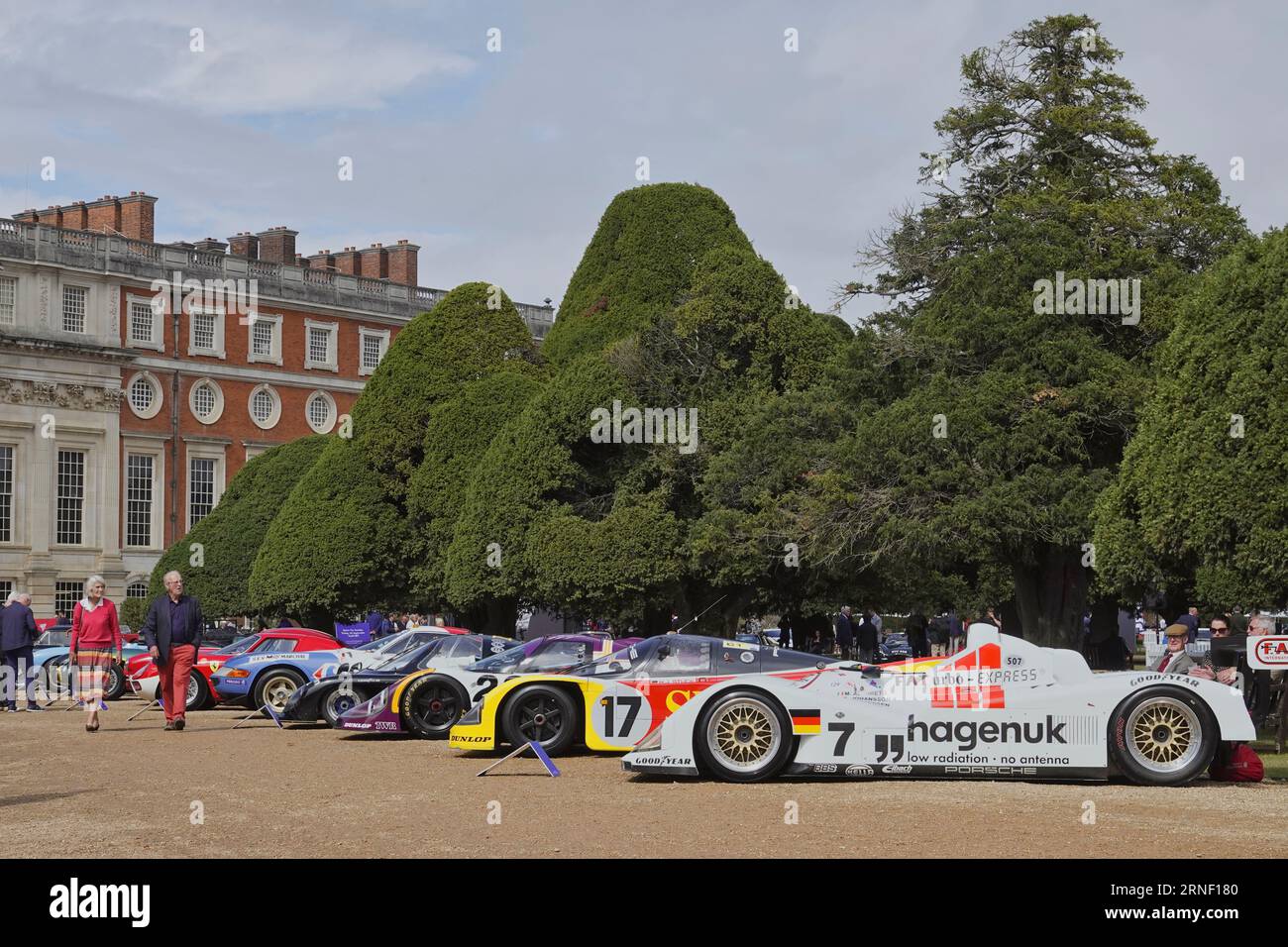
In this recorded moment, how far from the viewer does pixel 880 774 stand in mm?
15461

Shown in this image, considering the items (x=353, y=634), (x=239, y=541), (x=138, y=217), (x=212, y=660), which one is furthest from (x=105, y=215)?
(x=212, y=660)

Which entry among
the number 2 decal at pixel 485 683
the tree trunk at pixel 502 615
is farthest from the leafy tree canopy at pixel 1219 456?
the tree trunk at pixel 502 615

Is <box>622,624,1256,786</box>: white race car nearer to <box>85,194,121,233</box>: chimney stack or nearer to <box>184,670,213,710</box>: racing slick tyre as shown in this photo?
<box>184,670,213,710</box>: racing slick tyre

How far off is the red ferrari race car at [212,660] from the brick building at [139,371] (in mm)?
39527

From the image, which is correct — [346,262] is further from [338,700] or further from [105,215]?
[338,700]

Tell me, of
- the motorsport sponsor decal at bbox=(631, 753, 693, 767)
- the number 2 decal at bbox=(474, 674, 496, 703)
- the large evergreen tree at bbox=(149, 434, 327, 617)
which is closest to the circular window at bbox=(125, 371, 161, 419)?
the large evergreen tree at bbox=(149, 434, 327, 617)

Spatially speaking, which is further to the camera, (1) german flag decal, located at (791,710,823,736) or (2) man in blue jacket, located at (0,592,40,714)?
(2) man in blue jacket, located at (0,592,40,714)

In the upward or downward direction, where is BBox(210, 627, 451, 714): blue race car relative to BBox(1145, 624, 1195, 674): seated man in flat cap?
downward

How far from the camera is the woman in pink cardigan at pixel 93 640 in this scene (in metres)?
22.4

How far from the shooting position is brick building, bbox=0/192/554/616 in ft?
228

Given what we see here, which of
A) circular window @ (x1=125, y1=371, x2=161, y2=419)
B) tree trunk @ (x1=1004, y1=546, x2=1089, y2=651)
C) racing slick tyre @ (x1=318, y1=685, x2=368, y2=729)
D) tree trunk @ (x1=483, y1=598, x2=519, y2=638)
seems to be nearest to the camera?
racing slick tyre @ (x1=318, y1=685, x2=368, y2=729)

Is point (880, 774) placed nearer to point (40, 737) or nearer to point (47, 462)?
point (40, 737)

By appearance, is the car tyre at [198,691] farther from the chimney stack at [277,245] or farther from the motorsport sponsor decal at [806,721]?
the chimney stack at [277,245]

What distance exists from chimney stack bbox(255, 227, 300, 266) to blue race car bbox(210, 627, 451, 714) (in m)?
56.9
